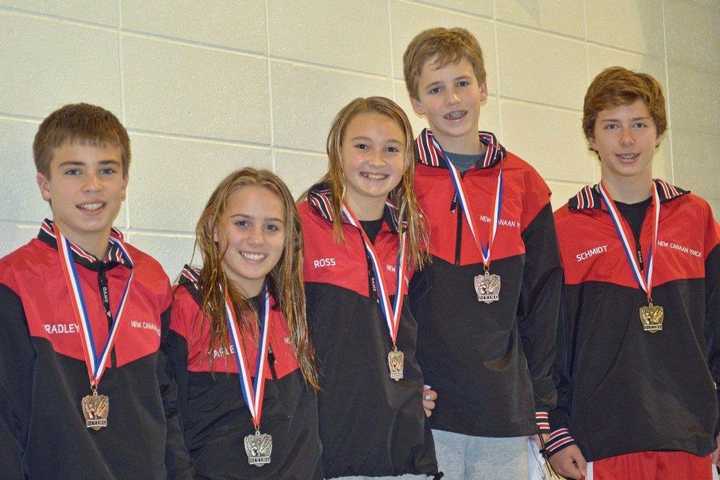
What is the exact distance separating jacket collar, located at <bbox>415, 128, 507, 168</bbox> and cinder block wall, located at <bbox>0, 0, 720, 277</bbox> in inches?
27.8

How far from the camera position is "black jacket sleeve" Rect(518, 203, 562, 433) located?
356 centimetres

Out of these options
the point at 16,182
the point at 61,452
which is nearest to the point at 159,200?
the point at 16,182

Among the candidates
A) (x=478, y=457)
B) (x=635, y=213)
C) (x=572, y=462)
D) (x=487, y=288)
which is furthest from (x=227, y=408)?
(x=635, y=213)

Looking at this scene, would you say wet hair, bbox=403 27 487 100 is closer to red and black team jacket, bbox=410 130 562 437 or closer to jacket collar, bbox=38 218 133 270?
red and black team jacket, bbox=410 130 562 437

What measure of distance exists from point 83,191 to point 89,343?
1.43 ft

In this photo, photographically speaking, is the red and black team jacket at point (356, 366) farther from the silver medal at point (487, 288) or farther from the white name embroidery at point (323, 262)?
the silver medal at point (487, 288)

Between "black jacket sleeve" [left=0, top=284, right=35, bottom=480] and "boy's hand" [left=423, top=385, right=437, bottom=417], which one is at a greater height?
"black jacket sleeve" [left=0, top=284, right=35, bottom=480]

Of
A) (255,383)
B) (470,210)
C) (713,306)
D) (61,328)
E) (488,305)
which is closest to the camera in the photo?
(61,328)

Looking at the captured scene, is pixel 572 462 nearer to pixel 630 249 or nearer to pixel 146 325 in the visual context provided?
pixel 630 249

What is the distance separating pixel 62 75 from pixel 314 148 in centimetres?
109

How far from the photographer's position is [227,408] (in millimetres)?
3084

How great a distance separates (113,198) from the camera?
10.1 feet

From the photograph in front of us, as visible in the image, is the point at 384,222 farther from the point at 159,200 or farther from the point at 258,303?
the point at 159,200

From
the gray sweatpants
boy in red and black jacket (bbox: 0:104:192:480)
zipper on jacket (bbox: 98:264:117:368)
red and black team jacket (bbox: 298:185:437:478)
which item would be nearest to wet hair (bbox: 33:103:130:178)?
boy in red and black jacket (bbox: 0:104:192:480)
